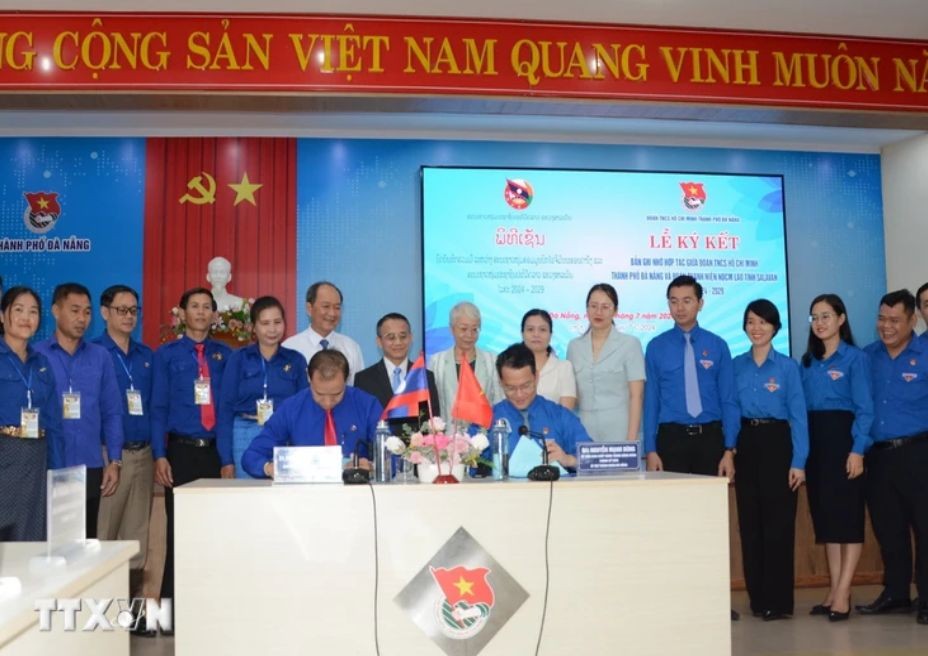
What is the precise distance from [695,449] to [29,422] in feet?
9.96

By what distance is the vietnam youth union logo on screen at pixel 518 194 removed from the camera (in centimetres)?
636

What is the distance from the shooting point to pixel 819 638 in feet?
14.2

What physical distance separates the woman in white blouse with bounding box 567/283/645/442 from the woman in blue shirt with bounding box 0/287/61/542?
2503 mm

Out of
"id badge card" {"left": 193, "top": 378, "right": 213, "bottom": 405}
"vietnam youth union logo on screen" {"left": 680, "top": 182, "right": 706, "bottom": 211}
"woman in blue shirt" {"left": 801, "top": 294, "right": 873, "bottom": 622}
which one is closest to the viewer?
"id badge card" {"left": 193, "top": 378, "right": 213, "bottom": 405}

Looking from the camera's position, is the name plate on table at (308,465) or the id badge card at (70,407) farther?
the id badge card at (70,407)

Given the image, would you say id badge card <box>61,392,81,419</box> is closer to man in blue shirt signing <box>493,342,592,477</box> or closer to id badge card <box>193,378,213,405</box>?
id badge card <box>193,378,213,405</box>

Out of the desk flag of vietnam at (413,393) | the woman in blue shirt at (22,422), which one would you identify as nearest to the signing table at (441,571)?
the desk flag of vietnam at (413,393)

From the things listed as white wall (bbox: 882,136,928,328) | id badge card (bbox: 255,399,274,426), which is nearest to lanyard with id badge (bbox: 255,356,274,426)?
id badge card (bbox: 255,399,274,426)

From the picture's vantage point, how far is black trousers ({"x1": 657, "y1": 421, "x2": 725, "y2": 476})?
15.6 feet

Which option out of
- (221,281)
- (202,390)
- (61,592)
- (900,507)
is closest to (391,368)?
(202,390)

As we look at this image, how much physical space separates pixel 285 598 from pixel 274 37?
2.87m

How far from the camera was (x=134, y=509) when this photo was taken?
475 centimetres

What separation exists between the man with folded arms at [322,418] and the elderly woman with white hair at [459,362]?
934 mm

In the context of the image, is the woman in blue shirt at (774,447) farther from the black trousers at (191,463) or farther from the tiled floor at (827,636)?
the black trousers at (191,463)
